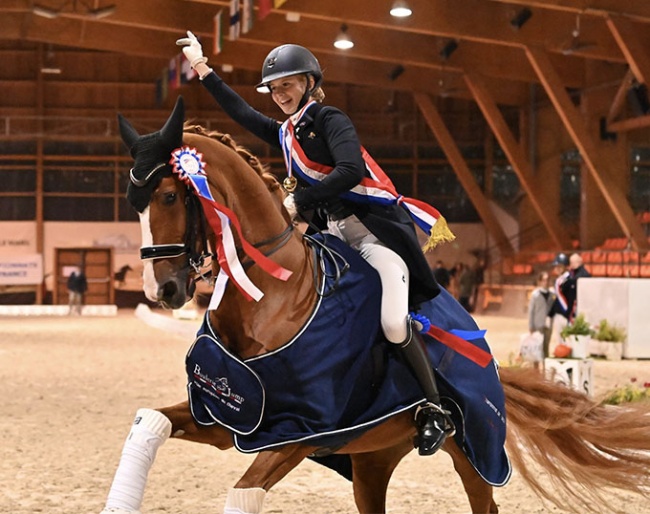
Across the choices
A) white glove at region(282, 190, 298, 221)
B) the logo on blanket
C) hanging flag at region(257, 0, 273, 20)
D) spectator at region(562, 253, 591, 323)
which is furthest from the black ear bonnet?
hanging flag at region(257, 0, 273, 20)

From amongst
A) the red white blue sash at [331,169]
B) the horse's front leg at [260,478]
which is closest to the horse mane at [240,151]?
the red white blue sash at [331,169]

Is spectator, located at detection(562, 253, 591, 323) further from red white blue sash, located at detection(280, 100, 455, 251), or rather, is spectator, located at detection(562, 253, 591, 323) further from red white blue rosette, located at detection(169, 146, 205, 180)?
red white blue rosette, located at detection(169, 146, 205, 180)

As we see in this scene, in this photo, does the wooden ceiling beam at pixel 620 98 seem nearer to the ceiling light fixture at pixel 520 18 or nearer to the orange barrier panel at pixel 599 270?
the ceiling light fixture at pixel 520 18

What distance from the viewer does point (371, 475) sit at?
440 cm

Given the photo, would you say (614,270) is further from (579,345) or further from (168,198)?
(168,198)

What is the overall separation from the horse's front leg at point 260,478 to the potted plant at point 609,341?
12.7 m

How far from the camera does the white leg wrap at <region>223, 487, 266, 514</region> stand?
3123 mm

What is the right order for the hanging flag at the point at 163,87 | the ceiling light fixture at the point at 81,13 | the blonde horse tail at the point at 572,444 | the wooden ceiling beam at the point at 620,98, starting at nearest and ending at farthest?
the blonde horse tail at the point at 572,444, the ceiling light fixture at the point at 81,13, the wooden ceiling beam at the point at 620,98, the hanging flag at the point at 163,87

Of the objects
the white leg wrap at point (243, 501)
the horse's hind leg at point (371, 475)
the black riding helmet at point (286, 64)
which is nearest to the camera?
the white leg wrap at point (243, 501)

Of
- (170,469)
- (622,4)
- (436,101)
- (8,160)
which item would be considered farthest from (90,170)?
(170,469)

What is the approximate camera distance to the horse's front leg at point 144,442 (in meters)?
3.16

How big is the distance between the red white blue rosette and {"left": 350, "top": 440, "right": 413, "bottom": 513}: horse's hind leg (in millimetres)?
1699

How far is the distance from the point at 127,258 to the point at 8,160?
486 cm

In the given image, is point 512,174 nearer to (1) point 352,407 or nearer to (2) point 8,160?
(2) point 8,160
